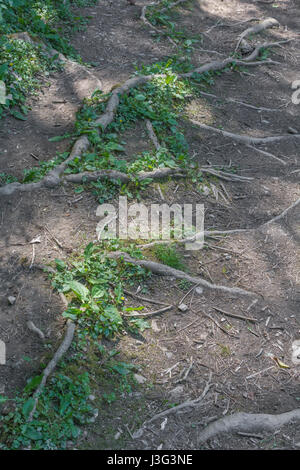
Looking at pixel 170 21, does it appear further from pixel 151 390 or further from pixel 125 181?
pixel 151 390

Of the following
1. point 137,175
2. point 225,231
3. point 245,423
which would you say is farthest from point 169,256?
point 245,423

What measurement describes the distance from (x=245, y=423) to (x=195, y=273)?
1.36 meters

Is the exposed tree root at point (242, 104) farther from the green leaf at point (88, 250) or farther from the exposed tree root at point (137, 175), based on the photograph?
the green leaf at point (88, 250)

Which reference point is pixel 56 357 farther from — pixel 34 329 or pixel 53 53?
pixel 53 53

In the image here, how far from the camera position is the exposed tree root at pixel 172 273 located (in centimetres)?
412

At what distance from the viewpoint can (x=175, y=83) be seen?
6.52m

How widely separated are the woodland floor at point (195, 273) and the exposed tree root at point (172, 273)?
0.07 metres

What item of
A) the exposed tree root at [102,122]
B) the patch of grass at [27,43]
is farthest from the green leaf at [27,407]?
the patch of grass at [27,43]

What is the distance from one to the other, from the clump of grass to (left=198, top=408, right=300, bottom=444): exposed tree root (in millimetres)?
1365

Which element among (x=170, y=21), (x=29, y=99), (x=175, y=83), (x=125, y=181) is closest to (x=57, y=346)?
(x=125, y=181)

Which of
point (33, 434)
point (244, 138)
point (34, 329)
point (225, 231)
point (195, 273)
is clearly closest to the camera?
point (33, 434)

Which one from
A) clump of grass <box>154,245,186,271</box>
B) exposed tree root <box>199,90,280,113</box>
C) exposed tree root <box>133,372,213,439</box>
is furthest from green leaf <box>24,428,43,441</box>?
exposed tree root <box>199,90,280,113</box>

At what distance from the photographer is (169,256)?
14.0ft

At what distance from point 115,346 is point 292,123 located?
4.26m
